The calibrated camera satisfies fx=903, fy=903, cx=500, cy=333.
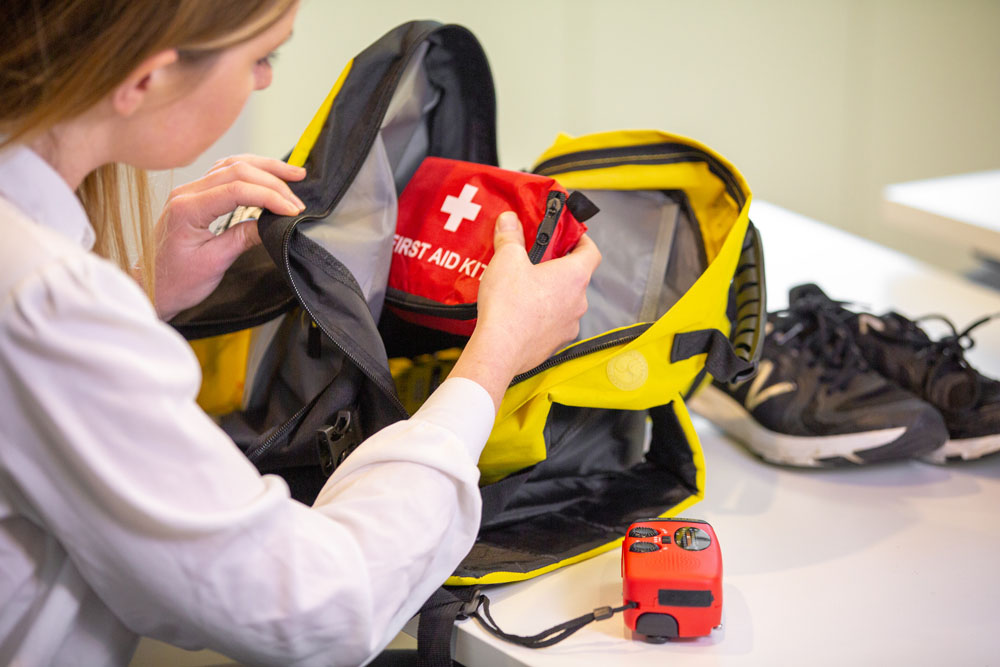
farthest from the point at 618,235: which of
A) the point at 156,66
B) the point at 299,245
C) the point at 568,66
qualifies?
the point at 568,66

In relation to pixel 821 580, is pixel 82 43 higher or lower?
higher

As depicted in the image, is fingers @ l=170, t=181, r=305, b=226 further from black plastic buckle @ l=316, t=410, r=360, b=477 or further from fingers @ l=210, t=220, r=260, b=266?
black plastic buckle @ l=316, t=410, r=360, b=477

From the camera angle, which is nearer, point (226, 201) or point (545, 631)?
point (545, 631)

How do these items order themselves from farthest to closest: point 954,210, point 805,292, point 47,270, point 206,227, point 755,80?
1. point 755,80
2. point 954,210
3. point 805,292
4. point 206,227
5. point 47,270

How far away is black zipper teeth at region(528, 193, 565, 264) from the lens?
2.81 feet

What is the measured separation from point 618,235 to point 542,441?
10.5 inches

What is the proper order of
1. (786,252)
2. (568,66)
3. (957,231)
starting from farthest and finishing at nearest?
(568,66), (786,252), (957,231)

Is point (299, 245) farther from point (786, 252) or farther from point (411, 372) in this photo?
point (786, 252)

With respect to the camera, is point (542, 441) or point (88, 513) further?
point (542, 441)

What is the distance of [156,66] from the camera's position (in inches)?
21.9

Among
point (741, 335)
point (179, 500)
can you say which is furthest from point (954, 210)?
point (179, 500)

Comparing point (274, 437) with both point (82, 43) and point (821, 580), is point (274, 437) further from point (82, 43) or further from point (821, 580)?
point (821, 580)

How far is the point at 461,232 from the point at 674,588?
15.9 inches

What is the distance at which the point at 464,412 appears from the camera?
0.68m
